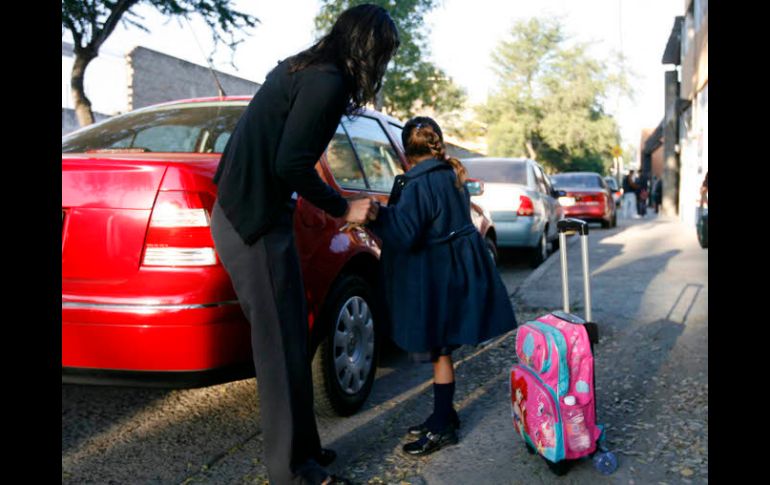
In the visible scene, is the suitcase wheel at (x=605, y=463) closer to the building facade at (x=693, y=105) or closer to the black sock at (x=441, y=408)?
the black sock at (x=441, y=408)

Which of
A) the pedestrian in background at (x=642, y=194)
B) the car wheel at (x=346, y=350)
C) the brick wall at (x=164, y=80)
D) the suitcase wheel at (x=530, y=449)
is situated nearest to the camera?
the suitcase wheel at (x=530, y=449)

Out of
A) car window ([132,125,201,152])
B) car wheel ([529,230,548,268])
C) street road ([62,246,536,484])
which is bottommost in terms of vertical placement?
street road ([62,246,536,484])

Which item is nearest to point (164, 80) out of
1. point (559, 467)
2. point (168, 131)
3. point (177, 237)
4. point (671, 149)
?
point (671, 149)

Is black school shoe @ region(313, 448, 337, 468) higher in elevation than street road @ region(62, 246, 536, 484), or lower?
higher

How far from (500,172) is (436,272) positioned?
281 inches

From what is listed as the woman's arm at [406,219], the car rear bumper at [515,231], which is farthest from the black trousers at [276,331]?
the car rear bumper at [515,231]

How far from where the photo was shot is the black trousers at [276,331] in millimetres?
2529

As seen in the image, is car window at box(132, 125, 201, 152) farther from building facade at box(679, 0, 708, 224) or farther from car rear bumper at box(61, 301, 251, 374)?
building facade at box(679, 0, 708, 224)

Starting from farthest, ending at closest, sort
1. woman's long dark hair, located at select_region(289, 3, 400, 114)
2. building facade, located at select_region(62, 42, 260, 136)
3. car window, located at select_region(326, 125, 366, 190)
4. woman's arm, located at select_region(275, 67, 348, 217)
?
building facade, located at select_region(62, 42, 260, 136)
car window, located at select_region(326, 125, 366, 190)
woman's long dark hair, located at select_region(289, 3, 400, 114)
woman's arm, located at select_region(275, 67, 348, 217)

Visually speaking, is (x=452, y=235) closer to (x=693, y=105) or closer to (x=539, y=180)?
(x=539, y=180)

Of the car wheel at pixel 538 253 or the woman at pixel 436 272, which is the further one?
the car wheel at pixel 538 253

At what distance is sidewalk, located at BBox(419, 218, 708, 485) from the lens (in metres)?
2.99

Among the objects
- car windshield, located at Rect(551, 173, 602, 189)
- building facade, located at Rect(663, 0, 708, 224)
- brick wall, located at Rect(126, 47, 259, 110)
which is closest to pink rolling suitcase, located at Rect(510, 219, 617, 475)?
building facade, located at Rect(663, 0, 708, 224)
